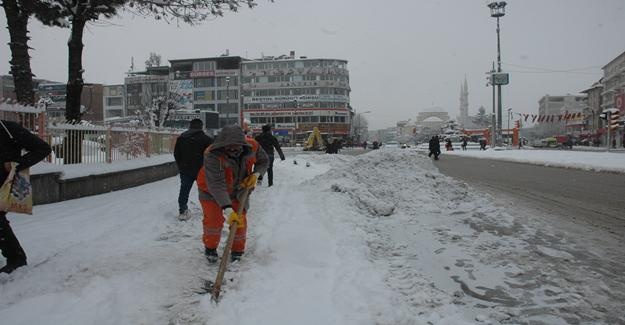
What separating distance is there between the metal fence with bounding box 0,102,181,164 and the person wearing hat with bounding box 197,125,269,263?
446 cm

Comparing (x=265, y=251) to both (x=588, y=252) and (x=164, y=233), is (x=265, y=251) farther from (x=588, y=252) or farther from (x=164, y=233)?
(x=588, y=252)

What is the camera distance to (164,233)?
6121mm

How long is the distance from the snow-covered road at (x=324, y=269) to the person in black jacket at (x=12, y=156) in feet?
0.67

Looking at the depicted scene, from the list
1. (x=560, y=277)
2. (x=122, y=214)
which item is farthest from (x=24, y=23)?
(x=560, y=277)

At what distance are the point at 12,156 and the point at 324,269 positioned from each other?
315 cm

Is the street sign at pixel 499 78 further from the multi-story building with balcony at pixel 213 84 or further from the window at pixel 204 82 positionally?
the window at pixel 204 82

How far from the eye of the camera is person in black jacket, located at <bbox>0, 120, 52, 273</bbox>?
161 inches

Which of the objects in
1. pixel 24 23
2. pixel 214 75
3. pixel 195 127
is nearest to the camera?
pixel 195 127

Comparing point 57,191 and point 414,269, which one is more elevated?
point 57,191

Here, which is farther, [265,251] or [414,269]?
[265,251]

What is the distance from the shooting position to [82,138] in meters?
9.63

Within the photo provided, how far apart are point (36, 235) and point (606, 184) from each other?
13.4m

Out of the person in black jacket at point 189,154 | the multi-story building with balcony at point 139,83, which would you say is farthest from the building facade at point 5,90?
the multi-story building with balcony at point 139,83

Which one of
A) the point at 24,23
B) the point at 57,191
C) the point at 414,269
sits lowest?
the point at 414,269
